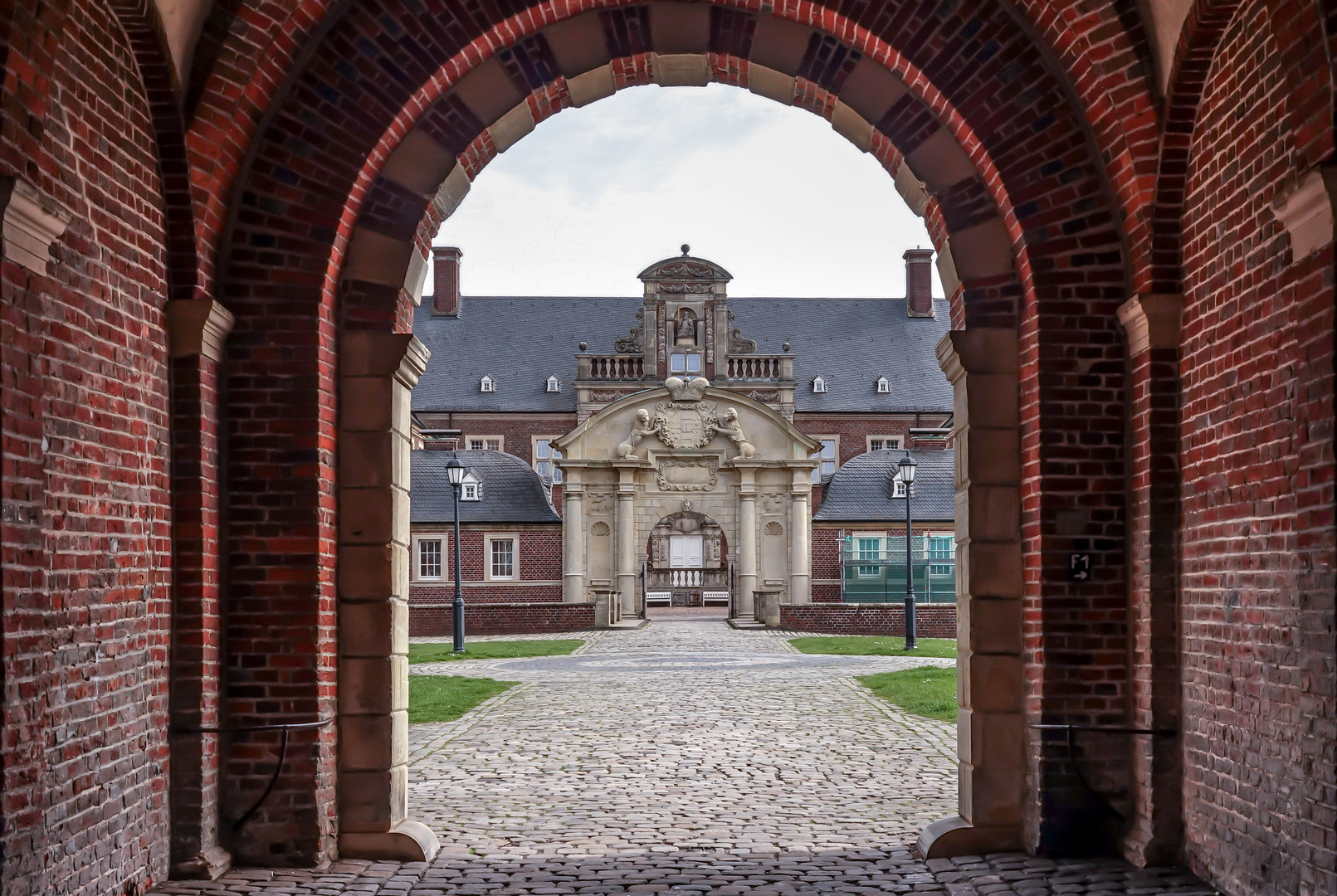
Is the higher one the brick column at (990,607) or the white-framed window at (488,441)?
the white-framed window at (488,441)

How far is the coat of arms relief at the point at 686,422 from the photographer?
117 feet

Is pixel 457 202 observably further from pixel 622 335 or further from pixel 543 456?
pixel 622 335

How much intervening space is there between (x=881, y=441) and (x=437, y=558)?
58.7 ft

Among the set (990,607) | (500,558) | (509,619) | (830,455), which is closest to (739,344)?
(830,455)

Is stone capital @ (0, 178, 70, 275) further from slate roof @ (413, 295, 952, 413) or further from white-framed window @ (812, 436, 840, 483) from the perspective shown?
white-framed window @ (812, 436, 840, 483)

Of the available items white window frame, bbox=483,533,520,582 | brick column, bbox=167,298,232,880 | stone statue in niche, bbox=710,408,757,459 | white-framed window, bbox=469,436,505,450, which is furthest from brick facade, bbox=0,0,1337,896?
white-framed window, bbox=469,436,505,450

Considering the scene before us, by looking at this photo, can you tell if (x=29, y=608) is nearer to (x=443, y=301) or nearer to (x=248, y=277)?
(x=248, y=277)

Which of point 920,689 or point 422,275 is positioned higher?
point 422,275

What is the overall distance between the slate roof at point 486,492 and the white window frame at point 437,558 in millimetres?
676

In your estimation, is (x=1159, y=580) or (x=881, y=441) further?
(x=881, y=441)

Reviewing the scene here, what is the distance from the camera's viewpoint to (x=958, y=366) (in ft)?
23.2

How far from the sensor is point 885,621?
28.5 m

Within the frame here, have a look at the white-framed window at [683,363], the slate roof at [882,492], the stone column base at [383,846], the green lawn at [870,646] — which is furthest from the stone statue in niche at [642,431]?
the stone column base at [383,846]

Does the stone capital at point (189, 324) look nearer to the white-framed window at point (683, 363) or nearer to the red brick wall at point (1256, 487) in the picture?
the red brick wall at point (1256, 487)
